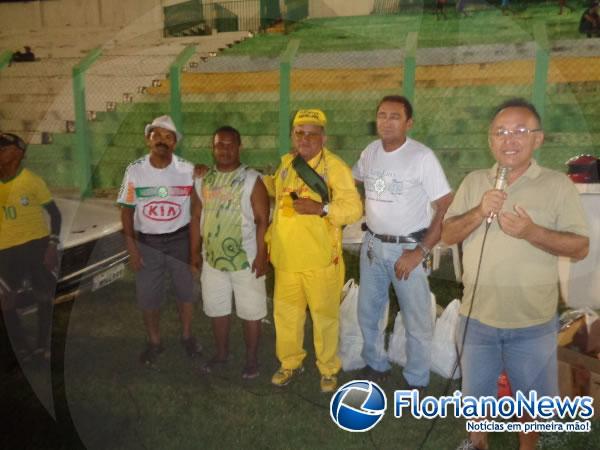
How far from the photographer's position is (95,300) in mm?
5199

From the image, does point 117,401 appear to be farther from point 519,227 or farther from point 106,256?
point 519,227

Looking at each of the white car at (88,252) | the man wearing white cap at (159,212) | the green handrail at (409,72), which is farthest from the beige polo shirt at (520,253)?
the green handrail at (409,72)

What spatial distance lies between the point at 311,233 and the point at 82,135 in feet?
24.3

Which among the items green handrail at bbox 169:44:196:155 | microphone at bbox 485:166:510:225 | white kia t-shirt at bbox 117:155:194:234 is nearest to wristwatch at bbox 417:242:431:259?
microphone at bbox 485:166:510:225

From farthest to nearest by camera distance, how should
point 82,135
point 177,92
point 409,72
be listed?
1. point 82,135
2. point 177,92
3. point 409,72

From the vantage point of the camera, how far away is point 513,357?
2490 mm

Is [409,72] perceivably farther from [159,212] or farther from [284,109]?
[159,212]

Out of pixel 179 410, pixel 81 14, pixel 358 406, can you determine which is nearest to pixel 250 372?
pixel 179 410

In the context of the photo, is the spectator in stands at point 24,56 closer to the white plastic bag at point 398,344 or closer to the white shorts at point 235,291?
the white shorts at point 235,291

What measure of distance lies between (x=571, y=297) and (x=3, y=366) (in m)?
4.25

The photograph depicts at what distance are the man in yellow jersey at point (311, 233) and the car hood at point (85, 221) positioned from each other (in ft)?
6.20

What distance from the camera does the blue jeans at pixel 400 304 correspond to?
10.9ft

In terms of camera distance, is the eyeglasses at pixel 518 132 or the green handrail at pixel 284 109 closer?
the eyeglasses at pixel 518 132

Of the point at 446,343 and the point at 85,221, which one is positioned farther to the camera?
the point at 85,221
